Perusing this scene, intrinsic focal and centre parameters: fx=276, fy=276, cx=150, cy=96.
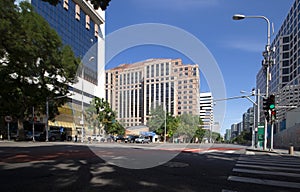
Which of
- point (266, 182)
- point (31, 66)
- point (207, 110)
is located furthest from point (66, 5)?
point (266, 182)

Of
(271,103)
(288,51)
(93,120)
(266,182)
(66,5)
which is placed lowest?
(266,182)

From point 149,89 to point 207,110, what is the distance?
1979mm

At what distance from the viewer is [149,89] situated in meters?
8.54

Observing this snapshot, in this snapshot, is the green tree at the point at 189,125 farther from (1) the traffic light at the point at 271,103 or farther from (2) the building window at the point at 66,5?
(2) the building window at the point at 66,5

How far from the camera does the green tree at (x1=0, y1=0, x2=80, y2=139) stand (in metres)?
25.8

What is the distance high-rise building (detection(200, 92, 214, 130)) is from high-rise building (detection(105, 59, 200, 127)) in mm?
222

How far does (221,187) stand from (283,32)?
108 metres

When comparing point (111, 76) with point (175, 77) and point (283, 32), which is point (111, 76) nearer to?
point (175, 77)

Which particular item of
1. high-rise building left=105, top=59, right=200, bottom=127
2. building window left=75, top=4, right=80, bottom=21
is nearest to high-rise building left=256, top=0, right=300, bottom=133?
building window left=75, top=4, right=80, bottom=21

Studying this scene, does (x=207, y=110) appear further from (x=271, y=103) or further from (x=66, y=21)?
(x=66, y=21)

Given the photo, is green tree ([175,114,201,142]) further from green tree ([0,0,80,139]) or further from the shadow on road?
green tree ([0,0,80,139])

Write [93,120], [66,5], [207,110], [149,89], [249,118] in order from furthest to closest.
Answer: [249,118], [66,5], [93,120], [207,110], [149,89]

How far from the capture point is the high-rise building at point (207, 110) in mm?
7797

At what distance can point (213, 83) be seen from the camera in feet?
22.8
